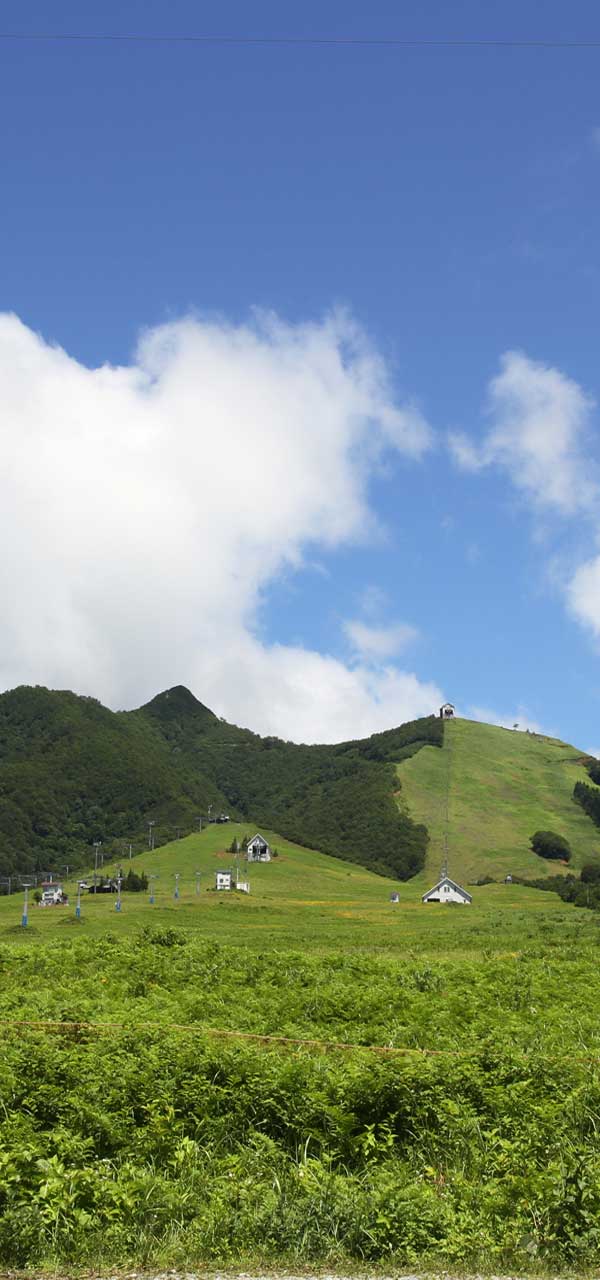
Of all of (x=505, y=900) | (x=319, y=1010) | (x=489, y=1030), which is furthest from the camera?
Result: (x=505, y=900)

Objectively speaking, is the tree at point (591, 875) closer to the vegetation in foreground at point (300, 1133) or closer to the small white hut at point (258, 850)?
the small white hut at point (258, 850)

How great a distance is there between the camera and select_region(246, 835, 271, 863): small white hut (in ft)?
602

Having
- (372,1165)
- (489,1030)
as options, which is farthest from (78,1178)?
(489,1030)

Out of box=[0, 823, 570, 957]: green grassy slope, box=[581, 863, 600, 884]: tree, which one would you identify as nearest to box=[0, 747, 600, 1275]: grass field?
box=[0, 823, 570, 957]: green grassy slope

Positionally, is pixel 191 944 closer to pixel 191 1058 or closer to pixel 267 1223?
pixel 191 1058

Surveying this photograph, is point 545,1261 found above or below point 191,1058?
below

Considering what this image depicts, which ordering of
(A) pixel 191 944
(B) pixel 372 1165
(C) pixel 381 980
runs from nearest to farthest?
(B) pixel 372 1165
(C) pixel 381 980
(A) pixel 191 944

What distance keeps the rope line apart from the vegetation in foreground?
102mm

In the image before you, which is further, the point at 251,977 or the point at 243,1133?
the point at 251,977

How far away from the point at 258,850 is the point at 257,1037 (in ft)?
561

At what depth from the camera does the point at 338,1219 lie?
11039 millimetres

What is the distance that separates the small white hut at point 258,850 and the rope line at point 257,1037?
166 m

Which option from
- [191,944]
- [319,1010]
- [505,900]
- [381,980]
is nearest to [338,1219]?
[319,1010]

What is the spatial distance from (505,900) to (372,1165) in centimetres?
13936
